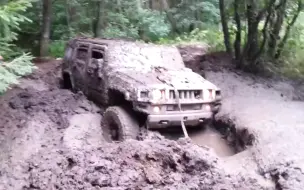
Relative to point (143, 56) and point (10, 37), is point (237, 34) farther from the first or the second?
point (10, 37)

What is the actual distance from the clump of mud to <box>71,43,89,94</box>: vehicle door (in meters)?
3.17

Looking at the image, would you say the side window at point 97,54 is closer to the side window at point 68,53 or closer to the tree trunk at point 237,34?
the side window at point 68,53

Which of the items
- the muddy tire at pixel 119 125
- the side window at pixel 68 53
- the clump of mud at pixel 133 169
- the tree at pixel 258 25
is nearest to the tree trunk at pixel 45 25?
Answer: the side window at pixel 68 53

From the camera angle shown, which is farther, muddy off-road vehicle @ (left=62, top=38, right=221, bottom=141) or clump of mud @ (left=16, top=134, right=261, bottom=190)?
muddy off-road vehicle @ (left=62, top=38, right=221, bottom=141)

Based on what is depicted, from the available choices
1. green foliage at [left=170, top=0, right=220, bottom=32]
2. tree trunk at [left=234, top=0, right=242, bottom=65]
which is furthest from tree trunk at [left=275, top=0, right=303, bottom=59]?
green foliage at [left=170, top=0, right=220, bottom=32]

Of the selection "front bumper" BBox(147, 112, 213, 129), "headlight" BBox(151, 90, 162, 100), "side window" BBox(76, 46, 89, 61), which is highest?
"side window" BBox(76, 46, 89, 61)

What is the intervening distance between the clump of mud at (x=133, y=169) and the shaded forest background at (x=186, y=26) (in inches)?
103

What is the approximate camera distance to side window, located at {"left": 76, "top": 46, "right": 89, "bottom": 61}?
10406mm

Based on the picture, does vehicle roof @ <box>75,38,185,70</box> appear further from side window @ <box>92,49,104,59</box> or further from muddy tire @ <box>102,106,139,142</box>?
muddy tire @ <box>102,106,139,142</box>

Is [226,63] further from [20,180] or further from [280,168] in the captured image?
[20,180]

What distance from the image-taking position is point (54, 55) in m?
16.2

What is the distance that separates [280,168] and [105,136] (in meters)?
3.41

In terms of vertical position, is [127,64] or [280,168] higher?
[127,64]

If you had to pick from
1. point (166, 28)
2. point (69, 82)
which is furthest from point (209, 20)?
point (69, 82)
